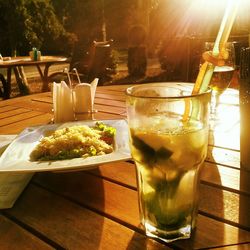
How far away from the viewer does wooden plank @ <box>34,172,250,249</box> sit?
0.67 meters

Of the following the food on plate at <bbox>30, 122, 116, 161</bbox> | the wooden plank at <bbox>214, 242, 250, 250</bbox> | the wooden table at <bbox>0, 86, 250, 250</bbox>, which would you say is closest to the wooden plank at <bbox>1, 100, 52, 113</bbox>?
the food on plate at <bbox>30, 122, 116, 161</bbox>

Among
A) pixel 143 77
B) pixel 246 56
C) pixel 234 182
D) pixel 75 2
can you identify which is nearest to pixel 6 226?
pixel 234 182

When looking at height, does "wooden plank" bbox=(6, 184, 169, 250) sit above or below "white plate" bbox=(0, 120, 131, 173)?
below

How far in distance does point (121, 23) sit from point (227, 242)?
52.5 feet

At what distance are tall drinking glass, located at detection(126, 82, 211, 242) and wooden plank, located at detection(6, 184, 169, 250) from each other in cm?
5

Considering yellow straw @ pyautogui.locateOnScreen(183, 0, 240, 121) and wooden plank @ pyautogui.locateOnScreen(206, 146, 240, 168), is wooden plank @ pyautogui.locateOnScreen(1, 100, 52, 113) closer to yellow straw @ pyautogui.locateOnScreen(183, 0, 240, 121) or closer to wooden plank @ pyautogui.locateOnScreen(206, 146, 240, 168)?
wooden plank @ pyautogui.locateOnScreen(206, 146, 240, 168)

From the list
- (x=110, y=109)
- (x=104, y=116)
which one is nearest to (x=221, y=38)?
(x=104, y=116)

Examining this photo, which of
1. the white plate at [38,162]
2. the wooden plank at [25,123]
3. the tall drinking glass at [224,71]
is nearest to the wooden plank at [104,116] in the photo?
the wooden plank at [25,123]

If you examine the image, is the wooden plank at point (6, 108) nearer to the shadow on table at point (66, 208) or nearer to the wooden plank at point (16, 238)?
the shadow on table at point (66, 208)

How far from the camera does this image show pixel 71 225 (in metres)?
0.74

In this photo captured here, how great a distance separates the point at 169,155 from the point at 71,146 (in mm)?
424

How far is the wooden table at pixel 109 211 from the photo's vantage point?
0.68 m

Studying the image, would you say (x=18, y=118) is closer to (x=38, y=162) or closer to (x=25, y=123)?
(x=25, y=123)

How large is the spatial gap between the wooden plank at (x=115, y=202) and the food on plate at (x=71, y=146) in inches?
2.7
